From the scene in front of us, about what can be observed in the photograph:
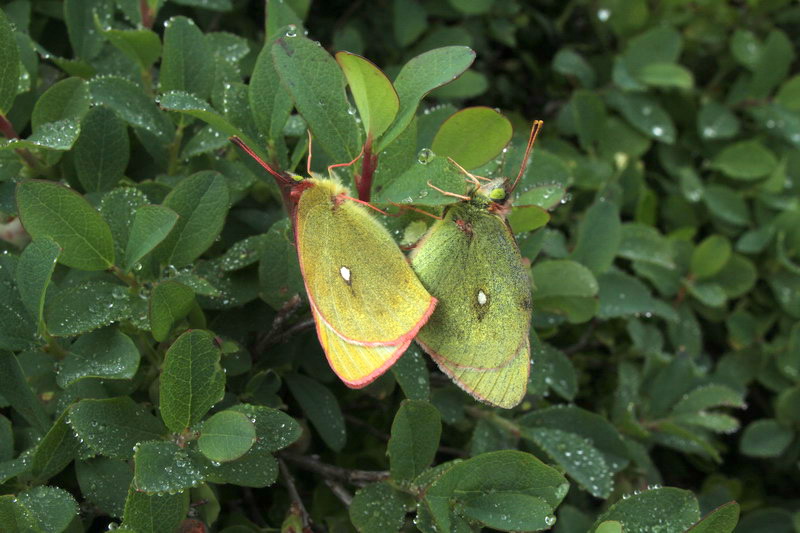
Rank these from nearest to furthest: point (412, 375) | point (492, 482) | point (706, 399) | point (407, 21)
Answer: point (492, 482) → point (412, 375) → point (706, 399) → point (407, 21)

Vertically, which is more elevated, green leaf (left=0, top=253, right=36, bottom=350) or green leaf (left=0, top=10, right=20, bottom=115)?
green leaf (left=0, top=10, right=20, bottom=115)

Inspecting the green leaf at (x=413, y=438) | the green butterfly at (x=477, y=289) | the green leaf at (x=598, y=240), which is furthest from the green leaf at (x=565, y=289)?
the green leaf at (x=413, y=438)

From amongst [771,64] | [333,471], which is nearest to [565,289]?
[333,471]

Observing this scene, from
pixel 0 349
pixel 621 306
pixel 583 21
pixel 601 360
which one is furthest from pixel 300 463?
pixel 583 21

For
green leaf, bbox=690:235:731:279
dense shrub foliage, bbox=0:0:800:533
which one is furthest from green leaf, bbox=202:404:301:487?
green leaf, bbox=690:235:731:279

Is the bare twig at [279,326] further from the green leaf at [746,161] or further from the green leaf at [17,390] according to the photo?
the green leaf at [746,161]

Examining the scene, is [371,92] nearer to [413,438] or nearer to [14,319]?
[413,438]

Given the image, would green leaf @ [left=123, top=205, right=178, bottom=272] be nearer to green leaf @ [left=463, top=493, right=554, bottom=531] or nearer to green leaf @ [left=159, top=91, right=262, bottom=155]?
green leaf @ [left=159, top=91, right=262, bottom=155]
